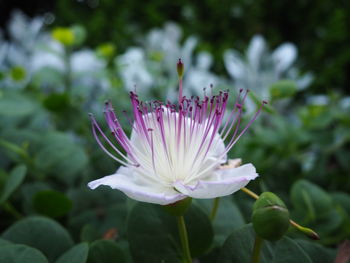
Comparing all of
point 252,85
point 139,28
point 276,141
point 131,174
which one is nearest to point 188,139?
point 131,174

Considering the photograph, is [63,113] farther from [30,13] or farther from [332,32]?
[30,13]

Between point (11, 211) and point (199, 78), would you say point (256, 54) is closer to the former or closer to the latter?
point (199, 78)

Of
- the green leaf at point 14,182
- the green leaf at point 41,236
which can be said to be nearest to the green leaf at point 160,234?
the green leaf at point 41,236

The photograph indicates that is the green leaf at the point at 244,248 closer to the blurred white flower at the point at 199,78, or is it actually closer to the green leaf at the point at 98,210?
the green leaf at the point at 98,210

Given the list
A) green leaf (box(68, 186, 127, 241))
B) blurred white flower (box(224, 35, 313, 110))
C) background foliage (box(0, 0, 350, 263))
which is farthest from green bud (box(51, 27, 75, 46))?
green leaf (box(68, 186, 127, 241))

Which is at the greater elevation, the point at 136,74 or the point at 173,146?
the point at 173,146

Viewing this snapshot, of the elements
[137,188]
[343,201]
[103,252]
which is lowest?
[343,201]

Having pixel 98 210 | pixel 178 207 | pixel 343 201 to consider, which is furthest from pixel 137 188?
pixel 343 201
